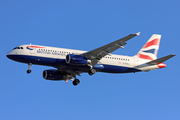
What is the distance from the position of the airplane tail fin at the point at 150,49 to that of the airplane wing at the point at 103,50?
32.0 feet

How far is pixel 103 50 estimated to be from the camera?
41656mm

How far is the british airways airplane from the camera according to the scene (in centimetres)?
4150

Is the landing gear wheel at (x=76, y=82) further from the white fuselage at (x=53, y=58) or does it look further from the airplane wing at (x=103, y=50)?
the airplane wing at (x=103, y=50)

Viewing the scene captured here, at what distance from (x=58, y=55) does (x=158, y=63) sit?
16456 mm

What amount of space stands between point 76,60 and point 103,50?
419 cm

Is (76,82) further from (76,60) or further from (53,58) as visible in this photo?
(53,58)

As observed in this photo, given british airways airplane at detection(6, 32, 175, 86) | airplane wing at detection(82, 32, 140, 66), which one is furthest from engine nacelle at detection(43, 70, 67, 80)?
airplane wing at detection(82, 32, 140, 66)

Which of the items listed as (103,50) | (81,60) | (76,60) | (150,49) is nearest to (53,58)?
(76,60)

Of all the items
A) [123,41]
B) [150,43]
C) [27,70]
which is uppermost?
[150,43]

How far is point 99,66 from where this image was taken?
145 ft

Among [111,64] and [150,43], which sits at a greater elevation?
[150,43]

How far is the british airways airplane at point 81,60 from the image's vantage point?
136 feet

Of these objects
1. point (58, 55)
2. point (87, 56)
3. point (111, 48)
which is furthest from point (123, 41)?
point (58, 55)

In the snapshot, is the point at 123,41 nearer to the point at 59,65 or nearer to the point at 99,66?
the point at 99,66
